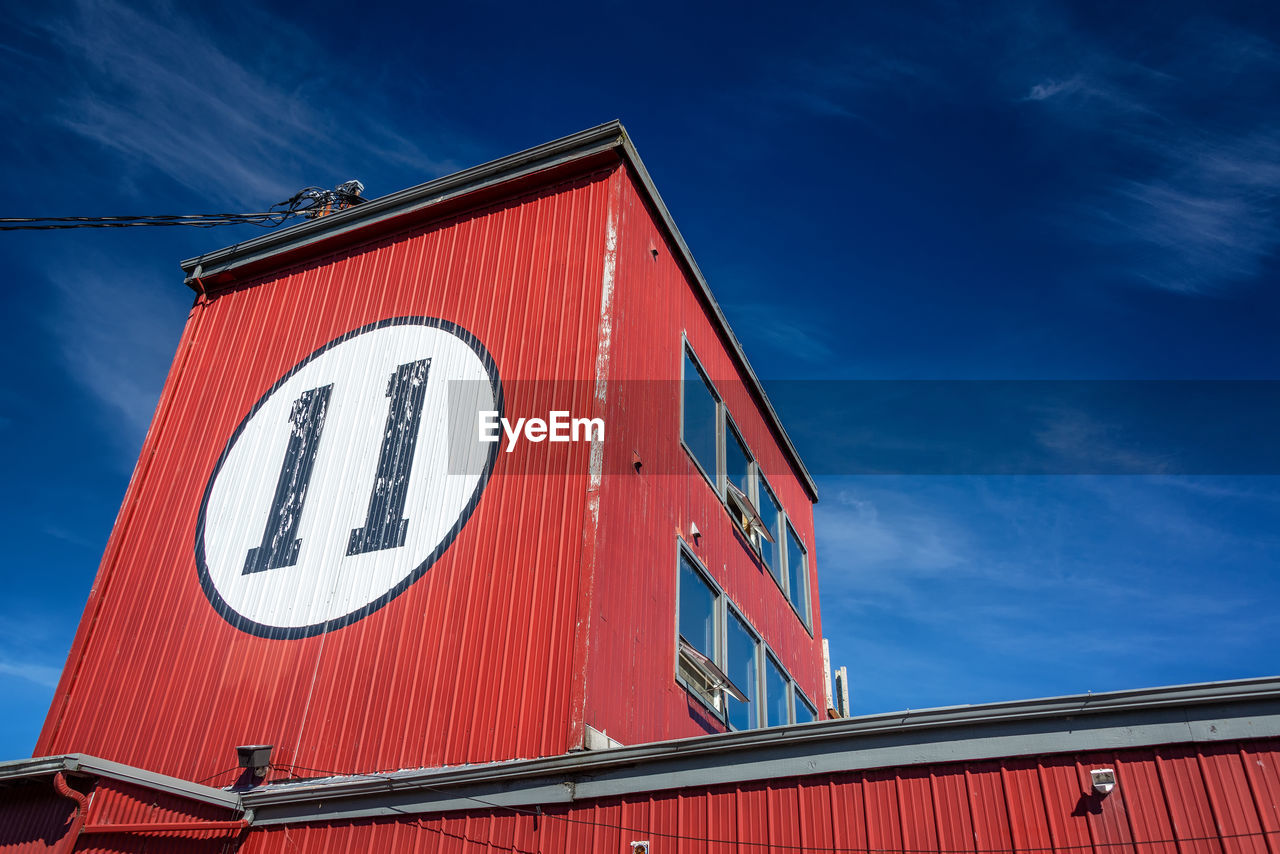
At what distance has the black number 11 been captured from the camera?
1220 centimetres

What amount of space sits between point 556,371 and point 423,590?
3169 mm

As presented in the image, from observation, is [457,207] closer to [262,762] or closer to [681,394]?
[681,394]

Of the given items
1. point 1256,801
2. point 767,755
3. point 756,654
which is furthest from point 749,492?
point 1256,801

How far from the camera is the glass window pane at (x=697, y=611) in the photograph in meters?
13.0

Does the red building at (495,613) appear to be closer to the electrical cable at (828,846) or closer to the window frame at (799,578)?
the electrical cable at (828,846)

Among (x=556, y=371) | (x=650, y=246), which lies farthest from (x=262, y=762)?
(x=650, y=246)

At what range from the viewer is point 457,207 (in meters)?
14.6

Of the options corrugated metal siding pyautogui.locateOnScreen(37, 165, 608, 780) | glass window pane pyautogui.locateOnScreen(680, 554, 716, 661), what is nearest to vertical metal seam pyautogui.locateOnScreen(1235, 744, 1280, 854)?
corrugated metal siding pyautogui.locateOnScreen(37, 165, 608, 780)

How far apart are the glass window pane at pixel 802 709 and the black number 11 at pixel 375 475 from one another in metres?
9.21

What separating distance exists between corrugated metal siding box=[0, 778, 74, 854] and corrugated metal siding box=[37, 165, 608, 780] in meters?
1.83

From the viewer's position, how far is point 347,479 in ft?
42.4

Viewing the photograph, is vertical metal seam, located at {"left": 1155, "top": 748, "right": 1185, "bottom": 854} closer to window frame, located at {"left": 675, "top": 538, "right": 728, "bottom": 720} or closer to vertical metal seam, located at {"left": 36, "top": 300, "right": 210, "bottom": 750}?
window frame, located at {"left": 675, "top": 538, "right": 728, "bottom": 720}

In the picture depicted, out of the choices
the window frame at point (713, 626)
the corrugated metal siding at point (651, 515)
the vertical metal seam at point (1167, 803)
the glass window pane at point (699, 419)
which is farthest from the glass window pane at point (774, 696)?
the vertical metal seam at point (1167, 803)

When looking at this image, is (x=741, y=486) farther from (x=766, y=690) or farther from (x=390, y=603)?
(x=390, y=603)
